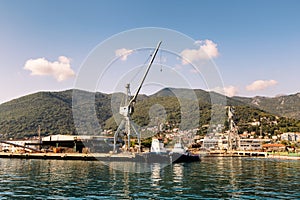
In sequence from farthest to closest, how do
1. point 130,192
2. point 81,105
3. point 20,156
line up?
1. point 81,105
2. point 20,156
3. point 130,192

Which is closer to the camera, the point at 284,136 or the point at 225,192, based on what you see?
the point at 225,192

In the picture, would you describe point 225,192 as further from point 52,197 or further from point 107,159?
point 107,159

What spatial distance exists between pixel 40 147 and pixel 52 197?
97.8 m

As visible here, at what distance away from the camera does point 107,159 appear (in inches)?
2891

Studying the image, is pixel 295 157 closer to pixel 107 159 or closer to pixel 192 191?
pixel 107 159

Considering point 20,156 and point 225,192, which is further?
point 20,156

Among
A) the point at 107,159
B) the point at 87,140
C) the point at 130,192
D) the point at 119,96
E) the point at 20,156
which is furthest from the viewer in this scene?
the point at 87,140

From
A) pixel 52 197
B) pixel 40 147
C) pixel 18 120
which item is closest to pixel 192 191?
pixel 52 197

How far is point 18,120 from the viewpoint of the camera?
197m

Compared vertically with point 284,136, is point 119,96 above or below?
above

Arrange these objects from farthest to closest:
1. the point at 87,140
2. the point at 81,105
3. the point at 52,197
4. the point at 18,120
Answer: the point at 18,120 → the point at 81,105 → the point at 87,140 → the point at 52,197

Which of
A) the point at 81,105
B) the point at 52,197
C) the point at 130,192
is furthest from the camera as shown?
the point at 81,105

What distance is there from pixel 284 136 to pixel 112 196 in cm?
18416

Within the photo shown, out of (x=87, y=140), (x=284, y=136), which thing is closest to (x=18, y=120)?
(x=87, y=140)
